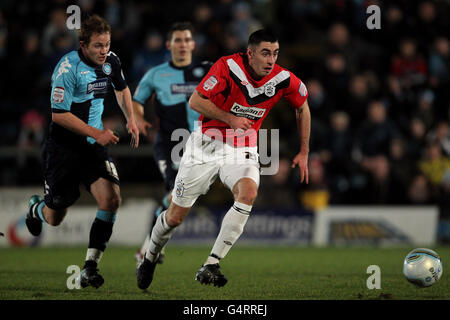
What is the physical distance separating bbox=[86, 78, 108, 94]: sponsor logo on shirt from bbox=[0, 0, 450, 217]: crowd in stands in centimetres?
655

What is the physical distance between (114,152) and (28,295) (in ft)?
24.9

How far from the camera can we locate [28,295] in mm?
6746

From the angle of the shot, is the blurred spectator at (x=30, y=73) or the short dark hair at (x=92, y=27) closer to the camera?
the short dark hair at (x=92, y=27)

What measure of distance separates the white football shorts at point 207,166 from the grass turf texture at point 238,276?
997 mm

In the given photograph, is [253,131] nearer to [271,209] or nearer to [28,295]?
[28,295]

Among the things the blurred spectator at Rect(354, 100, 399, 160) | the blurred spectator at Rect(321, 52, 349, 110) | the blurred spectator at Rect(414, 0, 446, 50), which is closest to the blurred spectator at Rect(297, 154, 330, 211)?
the blurred spectator at Rect(354, 100, 399, 160)

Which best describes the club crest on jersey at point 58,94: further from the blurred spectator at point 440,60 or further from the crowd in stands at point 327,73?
the blurred spectator at point 440,60

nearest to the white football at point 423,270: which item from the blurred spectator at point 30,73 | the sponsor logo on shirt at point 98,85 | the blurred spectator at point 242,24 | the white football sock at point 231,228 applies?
the white football sock at point 231,228

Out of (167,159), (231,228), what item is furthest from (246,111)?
(167,159)

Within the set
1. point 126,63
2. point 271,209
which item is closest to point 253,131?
point 271,209

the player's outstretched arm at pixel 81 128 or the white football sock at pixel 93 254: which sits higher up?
the player's outstretched arm at pixel 81 128

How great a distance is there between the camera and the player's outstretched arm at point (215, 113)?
21.3ft

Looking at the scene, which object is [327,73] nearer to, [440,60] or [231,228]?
[440,60]

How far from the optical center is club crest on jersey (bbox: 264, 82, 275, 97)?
6.98 metres
